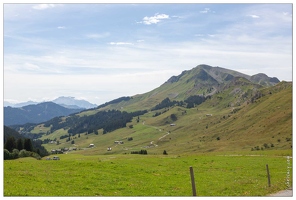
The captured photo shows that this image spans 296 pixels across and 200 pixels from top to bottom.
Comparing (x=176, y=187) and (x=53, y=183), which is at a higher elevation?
(x=53, y=183)

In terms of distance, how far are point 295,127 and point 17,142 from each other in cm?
12039

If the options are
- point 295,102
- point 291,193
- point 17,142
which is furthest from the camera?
point 17,142

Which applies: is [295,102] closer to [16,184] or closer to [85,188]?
[85,188]

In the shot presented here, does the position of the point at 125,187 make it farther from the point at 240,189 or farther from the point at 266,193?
the point at 266,193

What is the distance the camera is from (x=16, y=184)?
3062cm

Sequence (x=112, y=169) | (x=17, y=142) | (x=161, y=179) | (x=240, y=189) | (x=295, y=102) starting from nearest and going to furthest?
(x=240, y=189), (x=295, y=102), (x=161, y=179), (x=112, y=169), (x=17, y=142)

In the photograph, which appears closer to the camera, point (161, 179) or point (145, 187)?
point (145, 187)

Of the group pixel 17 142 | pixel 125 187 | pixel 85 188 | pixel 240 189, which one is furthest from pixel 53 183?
pixel 17 142

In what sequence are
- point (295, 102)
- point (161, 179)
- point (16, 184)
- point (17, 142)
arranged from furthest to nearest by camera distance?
point (17, 142)
point (161, 179)
point (295, 102)
point (16, 184)

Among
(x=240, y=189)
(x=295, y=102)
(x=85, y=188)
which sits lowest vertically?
(x=240, y=189)

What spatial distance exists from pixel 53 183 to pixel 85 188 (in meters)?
4.20

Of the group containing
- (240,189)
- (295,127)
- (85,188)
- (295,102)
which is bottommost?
(240,189)

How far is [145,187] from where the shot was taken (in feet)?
113

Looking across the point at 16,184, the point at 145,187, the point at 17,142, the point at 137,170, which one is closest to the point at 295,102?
the point at 145,187
